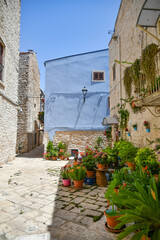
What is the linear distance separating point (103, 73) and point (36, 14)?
26.9 feet

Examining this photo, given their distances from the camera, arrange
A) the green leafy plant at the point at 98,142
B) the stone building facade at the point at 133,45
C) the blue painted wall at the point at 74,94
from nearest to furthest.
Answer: the stone building facade at the point at 133,45 < the green leafy plant at the point at 98,142 < the blue painted wall at the point at 74,94

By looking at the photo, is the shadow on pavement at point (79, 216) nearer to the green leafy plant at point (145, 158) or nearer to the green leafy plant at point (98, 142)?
the green leafy plant at point (145, 158)

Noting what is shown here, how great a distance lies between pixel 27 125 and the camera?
1593cm

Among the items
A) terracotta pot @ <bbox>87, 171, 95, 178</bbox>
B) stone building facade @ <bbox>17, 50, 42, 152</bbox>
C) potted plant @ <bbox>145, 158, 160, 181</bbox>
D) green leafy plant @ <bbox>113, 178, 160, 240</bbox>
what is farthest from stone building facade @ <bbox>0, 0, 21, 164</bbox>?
green leafy plant @ <bbox>113, 178, 160, 240</bbox>

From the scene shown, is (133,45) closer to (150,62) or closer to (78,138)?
(150,62)

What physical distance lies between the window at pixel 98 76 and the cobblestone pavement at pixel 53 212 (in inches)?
400

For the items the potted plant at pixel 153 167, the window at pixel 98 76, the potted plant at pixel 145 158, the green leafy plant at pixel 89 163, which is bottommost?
the green leafy plant at pixel 89 163

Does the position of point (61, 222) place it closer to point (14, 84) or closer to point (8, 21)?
point (14, 84)

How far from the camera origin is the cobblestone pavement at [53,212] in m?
2.42

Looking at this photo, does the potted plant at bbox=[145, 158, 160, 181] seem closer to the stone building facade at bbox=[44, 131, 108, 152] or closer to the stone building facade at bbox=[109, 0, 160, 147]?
the stone building facade at bbox=[109, 0, 160, 147]

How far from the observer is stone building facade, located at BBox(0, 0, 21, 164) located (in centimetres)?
858

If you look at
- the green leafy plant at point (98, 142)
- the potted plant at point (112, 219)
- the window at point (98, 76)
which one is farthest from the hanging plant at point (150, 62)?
the window at point (98, 76)

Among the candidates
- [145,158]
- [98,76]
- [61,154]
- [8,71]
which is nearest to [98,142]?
[61,154]

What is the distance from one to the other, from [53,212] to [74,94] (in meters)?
10.7
